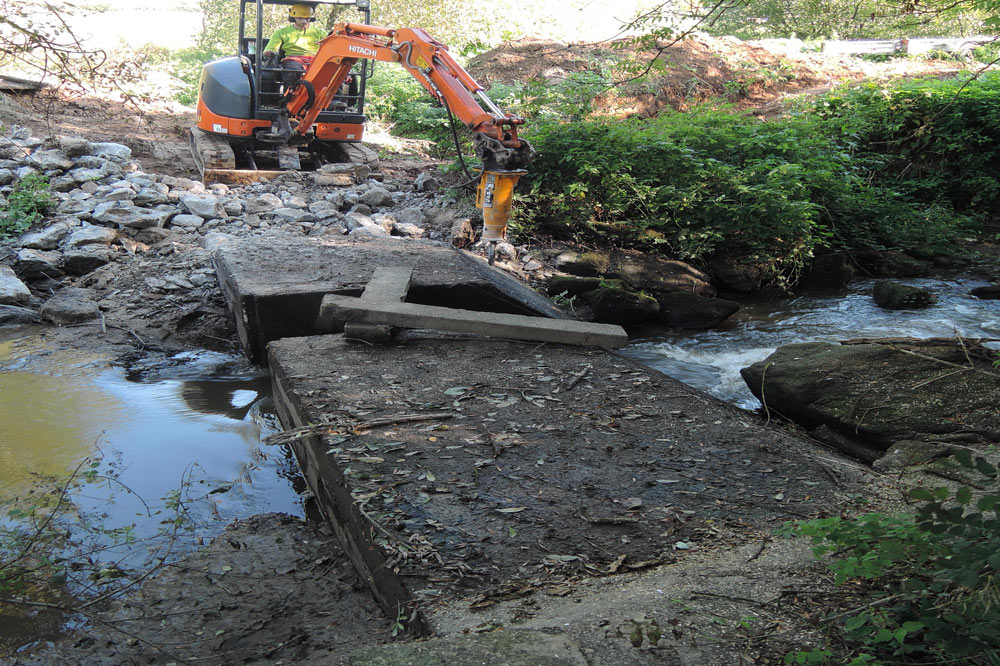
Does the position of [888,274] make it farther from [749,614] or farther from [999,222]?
[749,614]

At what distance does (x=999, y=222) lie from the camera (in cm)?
1106

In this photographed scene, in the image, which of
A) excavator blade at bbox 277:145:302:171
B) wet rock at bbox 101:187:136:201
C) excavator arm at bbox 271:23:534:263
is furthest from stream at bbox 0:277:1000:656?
excavator blade at bbox 277:145:302:171

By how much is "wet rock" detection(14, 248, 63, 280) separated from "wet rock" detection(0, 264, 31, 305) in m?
0.32

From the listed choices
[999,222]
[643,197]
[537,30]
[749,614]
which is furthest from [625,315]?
[537,30]

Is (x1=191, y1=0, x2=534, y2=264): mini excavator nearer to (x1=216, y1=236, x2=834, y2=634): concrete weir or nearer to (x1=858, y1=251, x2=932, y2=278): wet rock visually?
(x1=216, y1=236, x2=834, y2=634): concrete weir

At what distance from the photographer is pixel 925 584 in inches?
83.7

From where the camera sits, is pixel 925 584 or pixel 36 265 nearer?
pixel 925 584

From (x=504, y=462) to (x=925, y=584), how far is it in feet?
5.96

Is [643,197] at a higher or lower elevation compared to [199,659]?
higher

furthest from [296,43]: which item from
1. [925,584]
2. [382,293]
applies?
[925,584]

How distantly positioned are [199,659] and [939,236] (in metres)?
9.73

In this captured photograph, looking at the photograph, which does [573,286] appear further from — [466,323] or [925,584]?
[925,584]

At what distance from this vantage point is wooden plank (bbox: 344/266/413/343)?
501cm

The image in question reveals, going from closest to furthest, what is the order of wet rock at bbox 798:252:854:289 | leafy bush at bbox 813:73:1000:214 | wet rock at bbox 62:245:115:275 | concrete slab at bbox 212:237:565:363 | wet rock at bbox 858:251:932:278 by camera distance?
1. concrete slab at bbox 212:237:565:363
2. wet rock at bbox 62:245:115:275
3. wet rock at bbox 798:252:854:289
4. wet rock at bbox 858:251:932:278
5. leafy bush at bbox 813:73:1000:214
